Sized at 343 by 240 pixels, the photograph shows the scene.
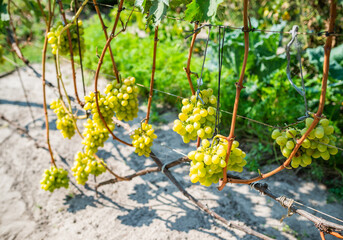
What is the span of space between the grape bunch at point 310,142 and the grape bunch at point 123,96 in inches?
25.1

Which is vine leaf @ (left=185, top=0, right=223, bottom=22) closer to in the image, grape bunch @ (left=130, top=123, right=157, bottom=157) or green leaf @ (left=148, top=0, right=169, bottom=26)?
green leaf @ (left=148, top=0, right=169, bottom=26)

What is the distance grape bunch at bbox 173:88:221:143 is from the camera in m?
0.94

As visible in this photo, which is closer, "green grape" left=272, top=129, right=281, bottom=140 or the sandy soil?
"green grape" left=272, top=129, right=281, bottom=140

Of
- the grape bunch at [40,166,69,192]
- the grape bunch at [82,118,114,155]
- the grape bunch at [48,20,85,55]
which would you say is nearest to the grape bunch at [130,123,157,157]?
the grape bunch at [82,118,114,155]

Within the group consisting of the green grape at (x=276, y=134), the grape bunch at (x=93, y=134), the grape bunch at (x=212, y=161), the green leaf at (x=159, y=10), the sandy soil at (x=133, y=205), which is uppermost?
the green leaf at (x=159, y=10)

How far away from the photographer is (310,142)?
831mm

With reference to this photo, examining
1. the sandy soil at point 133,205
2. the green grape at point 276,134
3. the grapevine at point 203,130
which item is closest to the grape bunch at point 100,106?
the grapevine at point 203,130

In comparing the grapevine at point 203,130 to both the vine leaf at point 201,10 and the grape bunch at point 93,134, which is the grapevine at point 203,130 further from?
the vine leaf at point 201,10

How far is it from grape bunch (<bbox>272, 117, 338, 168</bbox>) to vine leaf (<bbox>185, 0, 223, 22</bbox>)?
437 mm

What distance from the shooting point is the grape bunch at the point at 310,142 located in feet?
2.60

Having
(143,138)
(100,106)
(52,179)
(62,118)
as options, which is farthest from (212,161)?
(52,179)

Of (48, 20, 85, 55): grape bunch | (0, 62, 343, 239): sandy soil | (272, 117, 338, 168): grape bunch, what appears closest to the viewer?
(272, 117, 338, 168): grape bunch

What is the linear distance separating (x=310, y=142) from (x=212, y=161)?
12.3 inches

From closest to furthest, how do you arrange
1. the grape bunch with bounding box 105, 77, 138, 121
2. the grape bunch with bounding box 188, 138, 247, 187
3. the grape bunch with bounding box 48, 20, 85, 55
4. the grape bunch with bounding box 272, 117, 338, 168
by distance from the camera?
the grape bunch with bounding box 272, 117, 338, 168
the grape bunch with bounding box 188, 138, 247, 187
the grape bunch with bounding box 105, 77, 138, 121
the grape bunch with bounding box 48, 20, 85, 55
